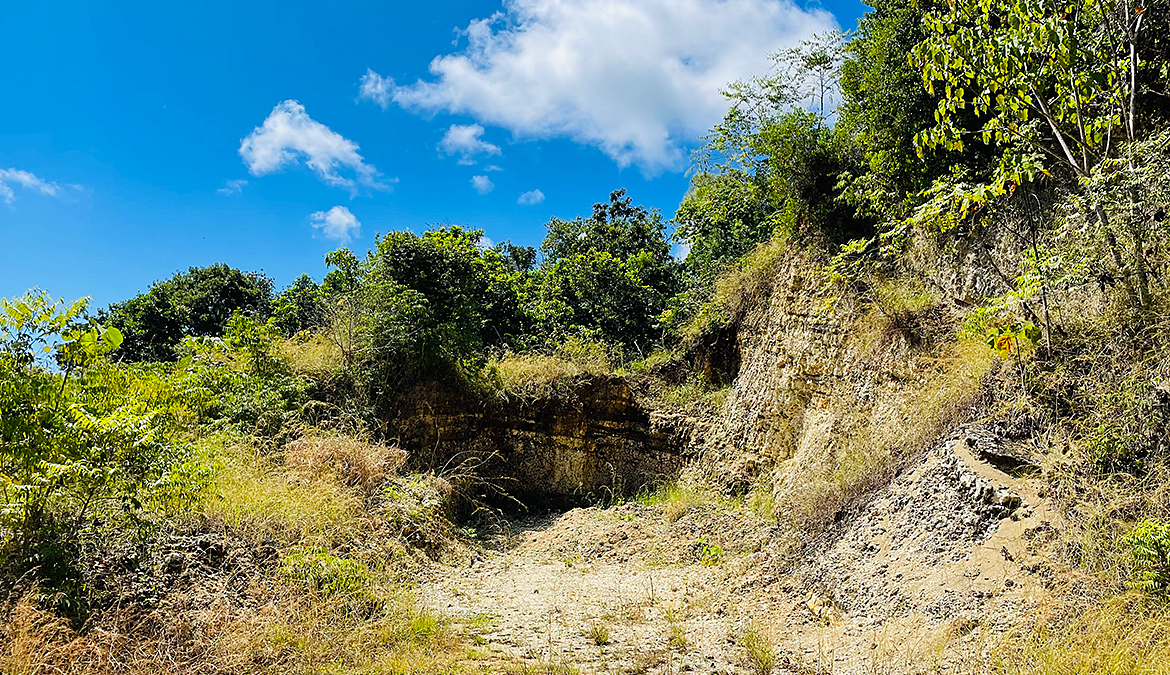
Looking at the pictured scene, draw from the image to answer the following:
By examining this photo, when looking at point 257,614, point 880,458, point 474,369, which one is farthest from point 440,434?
point 880,458

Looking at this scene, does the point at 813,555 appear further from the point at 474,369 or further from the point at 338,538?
the point at 474,369

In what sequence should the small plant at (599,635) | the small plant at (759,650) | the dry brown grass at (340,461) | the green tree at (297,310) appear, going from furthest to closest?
the green tree at (297,310)
the dry brown grass at (340,461)
the small plant at (599,635)
the small plant at (759,650)

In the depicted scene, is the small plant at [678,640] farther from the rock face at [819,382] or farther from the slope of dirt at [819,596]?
the rock face at [819,382]

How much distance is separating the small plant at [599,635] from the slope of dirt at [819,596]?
0.02 m

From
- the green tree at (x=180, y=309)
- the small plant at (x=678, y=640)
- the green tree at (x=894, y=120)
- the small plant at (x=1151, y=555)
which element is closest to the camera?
the small plant at (x=1151, y=555)

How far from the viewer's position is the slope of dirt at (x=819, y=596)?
4.68m

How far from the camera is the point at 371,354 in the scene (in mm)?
11914

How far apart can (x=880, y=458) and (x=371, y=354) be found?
29.4 ft

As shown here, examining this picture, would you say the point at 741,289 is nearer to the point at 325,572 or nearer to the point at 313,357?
the point at 313,357

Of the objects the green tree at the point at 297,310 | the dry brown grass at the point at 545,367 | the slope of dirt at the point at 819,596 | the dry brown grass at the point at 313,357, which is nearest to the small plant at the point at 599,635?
the slope of dirt at the point at 819,596

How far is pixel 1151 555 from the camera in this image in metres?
3.93

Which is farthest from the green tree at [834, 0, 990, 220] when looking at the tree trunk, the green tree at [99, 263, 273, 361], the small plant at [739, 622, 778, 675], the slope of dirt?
the green tree at [99, 263, 273, 361]

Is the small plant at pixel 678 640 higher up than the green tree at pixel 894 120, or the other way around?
the green tree at pixel 894 120

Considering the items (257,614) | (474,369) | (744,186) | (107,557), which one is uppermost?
(744,186)
